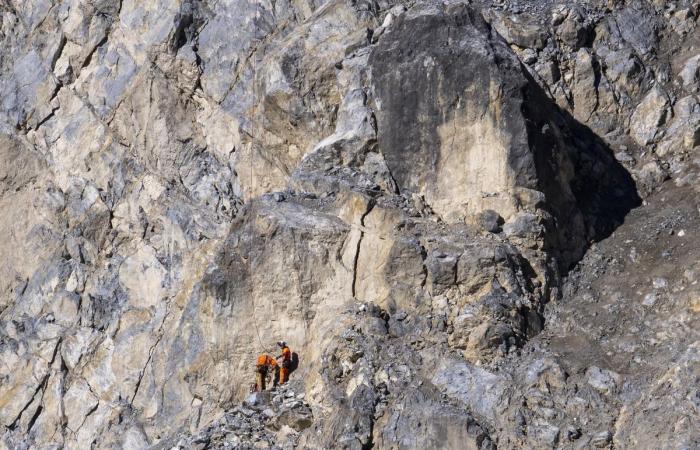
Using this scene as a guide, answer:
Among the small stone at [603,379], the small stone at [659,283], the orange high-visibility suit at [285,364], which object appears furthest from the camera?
the orange high-visibility suit at [285,364]

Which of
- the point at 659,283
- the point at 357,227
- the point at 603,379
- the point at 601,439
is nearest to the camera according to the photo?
the point at 601,439

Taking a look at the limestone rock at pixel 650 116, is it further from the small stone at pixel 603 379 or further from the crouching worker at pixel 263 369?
the crouching worker at pixel 263 369

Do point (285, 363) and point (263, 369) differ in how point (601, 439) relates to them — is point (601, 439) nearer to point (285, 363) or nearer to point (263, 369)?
point (285, 363)

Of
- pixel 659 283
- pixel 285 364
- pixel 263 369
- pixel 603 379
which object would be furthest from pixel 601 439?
pixel 263 369

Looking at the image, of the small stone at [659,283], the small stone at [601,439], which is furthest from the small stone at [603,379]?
the small stone at [659,283]

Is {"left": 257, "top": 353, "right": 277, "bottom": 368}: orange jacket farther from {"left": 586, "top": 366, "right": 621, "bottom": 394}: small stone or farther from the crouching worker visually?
{"left": 586, "top": 366, "right": 621, "bottom": 394}: small stone

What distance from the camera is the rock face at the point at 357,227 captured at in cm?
2128

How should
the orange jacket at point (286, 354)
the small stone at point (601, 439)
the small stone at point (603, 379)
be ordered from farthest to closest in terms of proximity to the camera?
the orange jacket at point (286, 354), the small stone at point (603, 379), the small stone at point (601, 439)

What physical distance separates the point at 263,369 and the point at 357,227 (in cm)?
346

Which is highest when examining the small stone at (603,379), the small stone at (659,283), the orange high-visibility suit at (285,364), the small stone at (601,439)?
the orange high-visibility suit at (285,364)

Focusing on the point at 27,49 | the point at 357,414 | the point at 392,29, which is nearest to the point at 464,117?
the point at 392,29

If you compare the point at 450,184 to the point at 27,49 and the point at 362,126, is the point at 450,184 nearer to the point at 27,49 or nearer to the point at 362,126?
the point at 362,126

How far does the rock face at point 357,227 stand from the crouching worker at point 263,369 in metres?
0.60

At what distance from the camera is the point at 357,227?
77.9 feet
